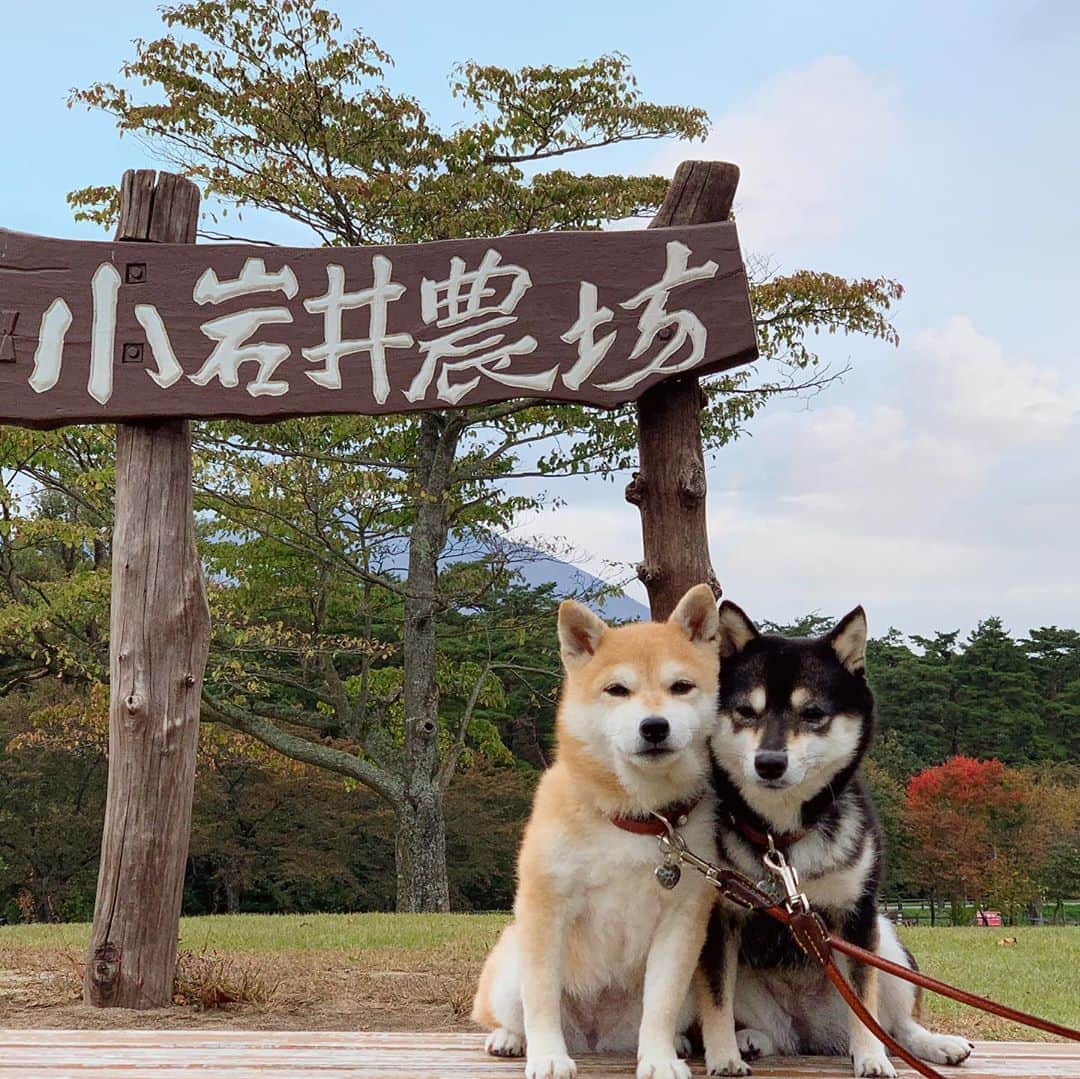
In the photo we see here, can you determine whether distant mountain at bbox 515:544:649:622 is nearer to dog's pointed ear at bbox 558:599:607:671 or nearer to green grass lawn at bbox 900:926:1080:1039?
green grass lawn at bbox 900:926:1080:1039

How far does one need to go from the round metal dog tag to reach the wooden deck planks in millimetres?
442

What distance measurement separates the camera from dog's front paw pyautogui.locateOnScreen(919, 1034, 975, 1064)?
9.77ft

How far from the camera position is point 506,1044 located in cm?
303

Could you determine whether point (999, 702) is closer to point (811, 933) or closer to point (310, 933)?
point (310, 933)

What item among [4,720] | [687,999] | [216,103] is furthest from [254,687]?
[687,999]

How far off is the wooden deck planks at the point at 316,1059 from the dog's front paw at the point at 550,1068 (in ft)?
0.24

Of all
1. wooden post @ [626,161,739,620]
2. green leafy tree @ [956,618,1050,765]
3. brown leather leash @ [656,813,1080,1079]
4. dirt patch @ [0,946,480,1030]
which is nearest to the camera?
brown leather leash @ [656,813,1080,1079]

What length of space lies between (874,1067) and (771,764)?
761 mm

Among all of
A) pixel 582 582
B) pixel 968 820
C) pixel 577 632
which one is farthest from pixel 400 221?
pixel 968 820

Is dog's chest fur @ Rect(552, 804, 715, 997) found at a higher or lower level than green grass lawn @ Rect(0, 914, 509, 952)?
higher

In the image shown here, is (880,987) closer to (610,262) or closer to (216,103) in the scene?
(610,262)

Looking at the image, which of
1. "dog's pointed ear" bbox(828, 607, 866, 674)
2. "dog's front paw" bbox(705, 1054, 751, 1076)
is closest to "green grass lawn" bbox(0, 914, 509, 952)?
"dog's front paw" bbox(705, 1054, 751, 1076)

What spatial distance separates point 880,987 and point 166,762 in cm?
313

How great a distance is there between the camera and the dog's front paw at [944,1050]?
2.98 meters
